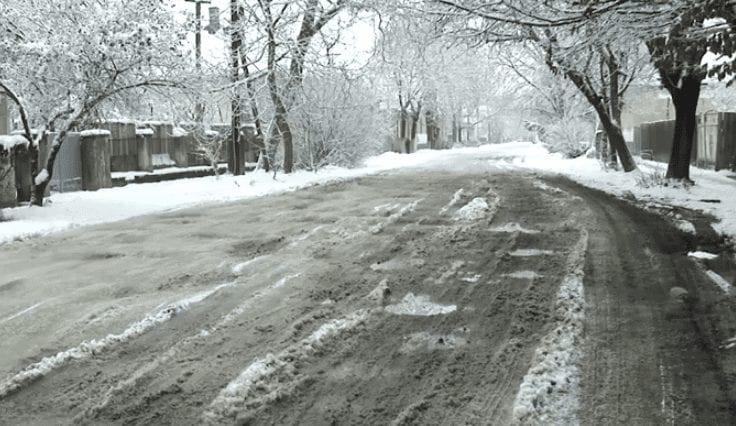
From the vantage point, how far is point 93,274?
23.4 feet

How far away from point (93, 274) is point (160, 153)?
13.8 m

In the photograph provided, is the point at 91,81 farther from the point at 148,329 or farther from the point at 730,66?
the point at 730,66

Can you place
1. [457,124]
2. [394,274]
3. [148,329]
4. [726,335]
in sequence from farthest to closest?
[457,124] → [394,274] → [148,329] → [726,335]

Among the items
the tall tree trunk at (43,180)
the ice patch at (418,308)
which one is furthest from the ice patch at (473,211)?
the tall tree trunk at (43,180)

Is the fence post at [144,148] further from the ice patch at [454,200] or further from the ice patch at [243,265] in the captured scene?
the ice patch at [243,265]

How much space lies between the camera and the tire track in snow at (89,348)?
413 cm

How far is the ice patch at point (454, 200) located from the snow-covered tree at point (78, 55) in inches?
210

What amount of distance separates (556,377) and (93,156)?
14113 mm

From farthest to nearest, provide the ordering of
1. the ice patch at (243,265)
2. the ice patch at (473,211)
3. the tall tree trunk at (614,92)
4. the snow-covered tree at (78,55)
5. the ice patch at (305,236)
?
1. the tall tree trunk at (614,92)
2. the snow-covered tree at (78,55)
3. the ice patch at (473,211)
4. the ice patch at (305,236)
5. the ice patch at (243,265)

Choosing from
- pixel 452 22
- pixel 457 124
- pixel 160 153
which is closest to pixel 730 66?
pixel 452 22

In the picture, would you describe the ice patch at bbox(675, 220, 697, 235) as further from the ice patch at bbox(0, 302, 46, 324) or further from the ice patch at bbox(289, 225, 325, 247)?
the ice patch at bbox(0, 302, 46, 324)

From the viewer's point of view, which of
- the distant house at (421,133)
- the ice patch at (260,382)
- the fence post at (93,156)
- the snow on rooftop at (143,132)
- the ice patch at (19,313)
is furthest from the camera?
the distant house at (421,133)

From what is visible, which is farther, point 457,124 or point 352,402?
point 457,124

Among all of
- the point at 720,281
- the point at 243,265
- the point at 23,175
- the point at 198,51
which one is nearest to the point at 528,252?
the point at 720,281
